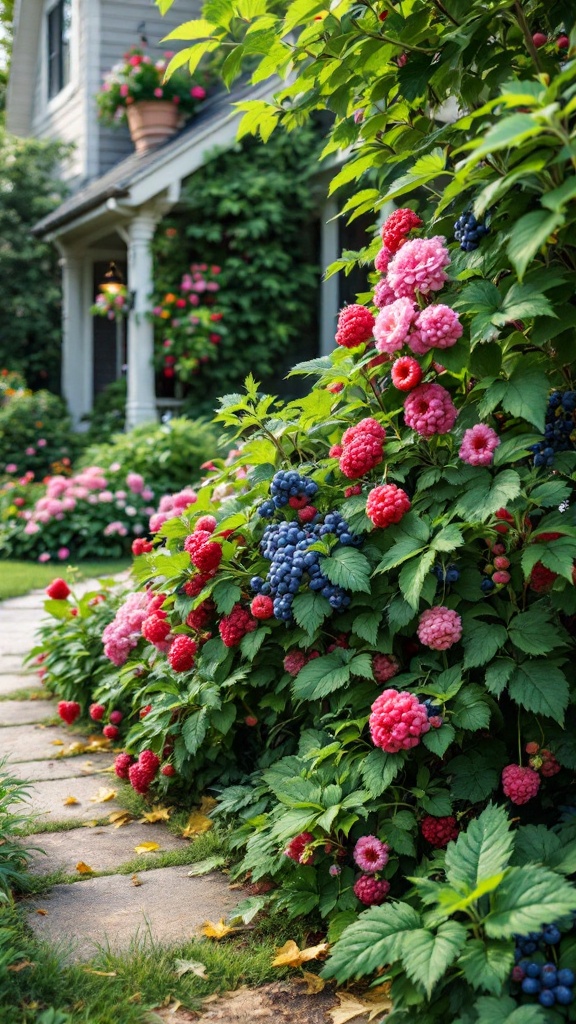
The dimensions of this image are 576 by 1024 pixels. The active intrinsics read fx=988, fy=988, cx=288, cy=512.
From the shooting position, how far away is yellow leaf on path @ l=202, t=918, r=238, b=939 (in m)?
2.26

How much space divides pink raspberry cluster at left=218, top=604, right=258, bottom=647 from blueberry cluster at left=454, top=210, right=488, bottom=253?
117 cm

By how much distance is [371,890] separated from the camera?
2150 millimetres

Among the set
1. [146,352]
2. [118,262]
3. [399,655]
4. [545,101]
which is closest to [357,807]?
[399,655]

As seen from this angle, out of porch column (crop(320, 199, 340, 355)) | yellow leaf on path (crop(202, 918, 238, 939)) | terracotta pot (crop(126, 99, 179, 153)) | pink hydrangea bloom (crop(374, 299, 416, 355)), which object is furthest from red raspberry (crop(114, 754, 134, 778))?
terracotta pot (crop(126, 99, 179, 153))

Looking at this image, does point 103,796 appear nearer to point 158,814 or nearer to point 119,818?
point 119,818

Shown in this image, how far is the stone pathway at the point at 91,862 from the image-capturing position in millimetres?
2324

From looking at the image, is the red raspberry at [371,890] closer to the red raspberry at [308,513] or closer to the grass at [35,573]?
the red raspberry at [308,513]

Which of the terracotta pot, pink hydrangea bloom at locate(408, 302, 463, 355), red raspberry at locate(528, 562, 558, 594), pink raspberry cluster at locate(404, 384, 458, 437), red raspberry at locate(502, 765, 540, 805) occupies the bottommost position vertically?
red raspberry at locate(502, 765, 540, 805)

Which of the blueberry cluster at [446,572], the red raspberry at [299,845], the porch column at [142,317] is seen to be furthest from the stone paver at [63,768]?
the porch column at [142,317]

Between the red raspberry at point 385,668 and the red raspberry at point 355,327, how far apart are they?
0.80m

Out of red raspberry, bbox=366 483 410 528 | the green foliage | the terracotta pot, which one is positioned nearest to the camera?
red raspberry, bbox=366 483 410 528

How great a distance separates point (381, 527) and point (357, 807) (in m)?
0.65

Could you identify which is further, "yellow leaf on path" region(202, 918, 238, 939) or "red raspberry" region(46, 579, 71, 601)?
"red raspberry" region(46, 579, 71, 601)

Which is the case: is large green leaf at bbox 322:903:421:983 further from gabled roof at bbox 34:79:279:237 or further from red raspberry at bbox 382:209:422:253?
gabled roof at bbox 34:79:279:237
